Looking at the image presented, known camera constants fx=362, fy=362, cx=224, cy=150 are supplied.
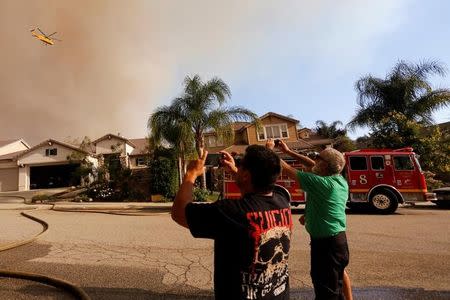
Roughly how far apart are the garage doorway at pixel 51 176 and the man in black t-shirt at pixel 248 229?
43.2 m

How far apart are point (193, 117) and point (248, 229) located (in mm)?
19040

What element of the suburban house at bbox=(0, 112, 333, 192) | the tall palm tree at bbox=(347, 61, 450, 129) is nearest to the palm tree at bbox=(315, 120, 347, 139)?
the suburban house at bbox=(0, 112, 333, 192)

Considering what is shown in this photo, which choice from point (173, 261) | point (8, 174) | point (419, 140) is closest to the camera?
point (173, 261)

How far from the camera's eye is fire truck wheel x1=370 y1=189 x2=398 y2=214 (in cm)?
1340

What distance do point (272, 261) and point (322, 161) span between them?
1.68m

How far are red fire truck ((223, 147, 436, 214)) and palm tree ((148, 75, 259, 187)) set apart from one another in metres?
7.34

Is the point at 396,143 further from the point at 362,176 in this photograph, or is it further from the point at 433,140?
the point at 362,176

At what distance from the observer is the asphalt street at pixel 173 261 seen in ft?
15.5

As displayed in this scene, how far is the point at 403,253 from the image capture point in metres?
6.88

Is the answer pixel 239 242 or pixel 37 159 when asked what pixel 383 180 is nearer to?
pixel 239 242

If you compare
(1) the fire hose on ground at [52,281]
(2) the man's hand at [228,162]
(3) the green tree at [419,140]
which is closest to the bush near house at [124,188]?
(3) the green tree at [419,140]

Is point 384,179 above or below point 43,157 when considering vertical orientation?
below

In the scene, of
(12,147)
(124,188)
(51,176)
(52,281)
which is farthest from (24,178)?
(52,281)

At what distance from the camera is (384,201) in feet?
44.1
